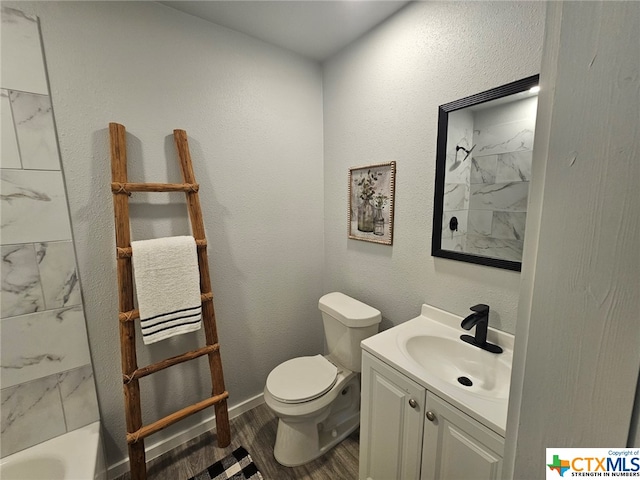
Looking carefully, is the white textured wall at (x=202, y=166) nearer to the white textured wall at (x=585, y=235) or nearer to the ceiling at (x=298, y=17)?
the ceiling at (x=298, y=17)

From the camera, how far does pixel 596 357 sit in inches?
13.5

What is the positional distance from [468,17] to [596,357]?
142 cm

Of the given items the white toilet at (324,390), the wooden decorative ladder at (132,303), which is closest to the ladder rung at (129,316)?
the wooden decorative ladder at (132,303)

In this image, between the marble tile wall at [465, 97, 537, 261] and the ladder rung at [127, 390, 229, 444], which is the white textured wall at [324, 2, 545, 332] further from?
the ladder rung at [127, 390, 229, 444]

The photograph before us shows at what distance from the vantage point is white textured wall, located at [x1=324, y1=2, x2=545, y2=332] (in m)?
1.12

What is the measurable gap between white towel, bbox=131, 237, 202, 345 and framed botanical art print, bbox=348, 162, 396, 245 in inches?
39.7

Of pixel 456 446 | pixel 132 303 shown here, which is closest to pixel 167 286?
pixel 132 303

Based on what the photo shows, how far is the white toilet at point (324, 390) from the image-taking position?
4.81ft

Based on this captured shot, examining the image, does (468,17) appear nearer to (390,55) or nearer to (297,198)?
(390,55)

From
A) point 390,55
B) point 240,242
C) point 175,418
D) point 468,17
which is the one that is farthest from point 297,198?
point 175,418

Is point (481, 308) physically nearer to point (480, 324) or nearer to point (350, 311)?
point (480, 324)

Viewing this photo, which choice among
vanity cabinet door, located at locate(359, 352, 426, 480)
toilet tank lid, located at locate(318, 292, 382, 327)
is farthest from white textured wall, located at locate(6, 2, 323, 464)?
vanity cabinet door, located at locate(359, 352, 426, 480)

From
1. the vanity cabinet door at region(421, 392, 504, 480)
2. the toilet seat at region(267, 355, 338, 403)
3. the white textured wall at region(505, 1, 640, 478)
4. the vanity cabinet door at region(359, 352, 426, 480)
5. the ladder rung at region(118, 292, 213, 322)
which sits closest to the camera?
the white textured wall at region(505, 1, 640, 478)

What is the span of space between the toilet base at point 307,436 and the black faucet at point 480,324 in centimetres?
84
